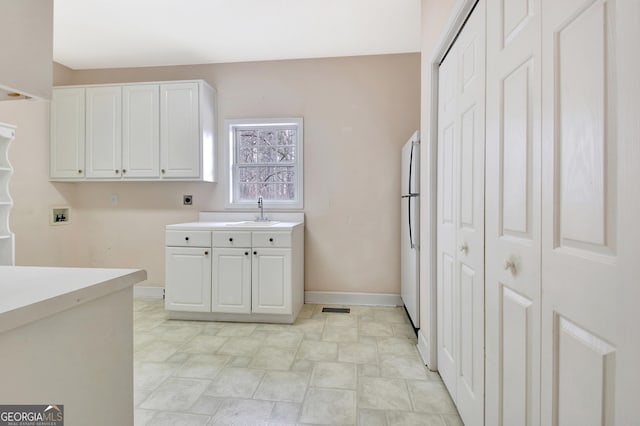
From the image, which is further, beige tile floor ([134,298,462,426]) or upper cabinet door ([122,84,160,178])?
upper cabinet door ([122,84,160,178])

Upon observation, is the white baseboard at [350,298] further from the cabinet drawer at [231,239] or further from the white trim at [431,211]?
the white trim at [431,211]

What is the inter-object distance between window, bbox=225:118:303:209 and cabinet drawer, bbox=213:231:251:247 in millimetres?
733

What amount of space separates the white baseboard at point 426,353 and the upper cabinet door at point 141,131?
124 inches

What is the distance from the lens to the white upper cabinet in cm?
320

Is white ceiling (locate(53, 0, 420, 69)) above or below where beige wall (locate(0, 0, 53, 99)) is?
above

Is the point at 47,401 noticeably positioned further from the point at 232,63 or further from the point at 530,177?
the point at 232,63

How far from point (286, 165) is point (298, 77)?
1.05 meters

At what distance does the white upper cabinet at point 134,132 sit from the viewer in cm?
320

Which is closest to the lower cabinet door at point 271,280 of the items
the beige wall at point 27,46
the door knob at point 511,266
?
the door knob at point 511,266

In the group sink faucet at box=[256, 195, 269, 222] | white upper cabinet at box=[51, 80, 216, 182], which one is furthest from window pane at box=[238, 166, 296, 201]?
white upper cabinet at box=[51, 80, 216, 182]

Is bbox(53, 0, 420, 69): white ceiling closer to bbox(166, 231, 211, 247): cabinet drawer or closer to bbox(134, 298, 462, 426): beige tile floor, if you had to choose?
bbox(166, 231, 211, 247): cabinet drawer

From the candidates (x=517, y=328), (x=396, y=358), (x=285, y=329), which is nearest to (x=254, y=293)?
(x=285, y=329)

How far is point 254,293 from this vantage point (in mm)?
2787

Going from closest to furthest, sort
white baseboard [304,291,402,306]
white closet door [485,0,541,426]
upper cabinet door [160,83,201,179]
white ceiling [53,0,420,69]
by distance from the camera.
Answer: white closet door [485,0,541,426], white ceiling [53,0,420,69], upper cabinet door [160,83,201,179], white baseboard [304,291,402,306]
